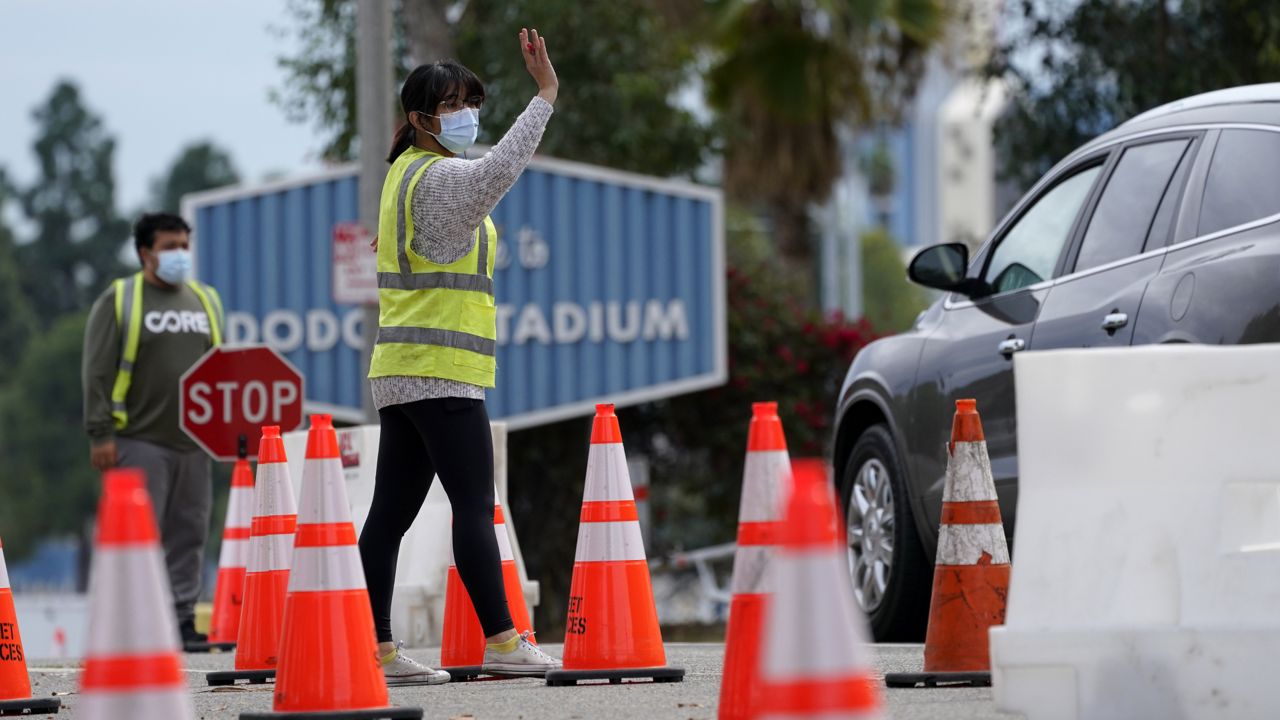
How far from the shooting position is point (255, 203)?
19969mm

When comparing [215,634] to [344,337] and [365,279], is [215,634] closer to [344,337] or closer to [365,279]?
[365,279]

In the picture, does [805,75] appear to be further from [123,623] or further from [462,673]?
[123,623]

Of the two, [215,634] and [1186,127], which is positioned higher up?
[1186,127]

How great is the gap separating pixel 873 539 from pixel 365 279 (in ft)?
16.9

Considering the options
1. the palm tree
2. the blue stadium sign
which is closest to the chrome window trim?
the blue stadium sign

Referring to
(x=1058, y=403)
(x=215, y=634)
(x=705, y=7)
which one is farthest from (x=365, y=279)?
(x=705, y=7)

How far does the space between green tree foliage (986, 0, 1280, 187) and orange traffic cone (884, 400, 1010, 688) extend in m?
8.60

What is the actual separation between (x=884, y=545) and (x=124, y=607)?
4791 millimetres

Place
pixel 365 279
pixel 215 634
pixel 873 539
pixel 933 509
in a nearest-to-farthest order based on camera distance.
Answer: pixel 933 509
pixel 873 539
pixel 215 634
pixel 365 279

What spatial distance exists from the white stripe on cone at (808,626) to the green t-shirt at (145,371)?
7544mm

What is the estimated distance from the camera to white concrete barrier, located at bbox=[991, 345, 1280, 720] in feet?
16.6

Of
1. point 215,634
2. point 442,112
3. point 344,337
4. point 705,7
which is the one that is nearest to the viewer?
point 442,112

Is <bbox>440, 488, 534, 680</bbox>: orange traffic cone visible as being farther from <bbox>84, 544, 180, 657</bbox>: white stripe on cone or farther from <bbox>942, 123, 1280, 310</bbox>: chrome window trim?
<bbox>84, 544, 180, 657</bbox>: white stripe on cone

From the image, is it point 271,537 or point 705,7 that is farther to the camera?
point 705,7
